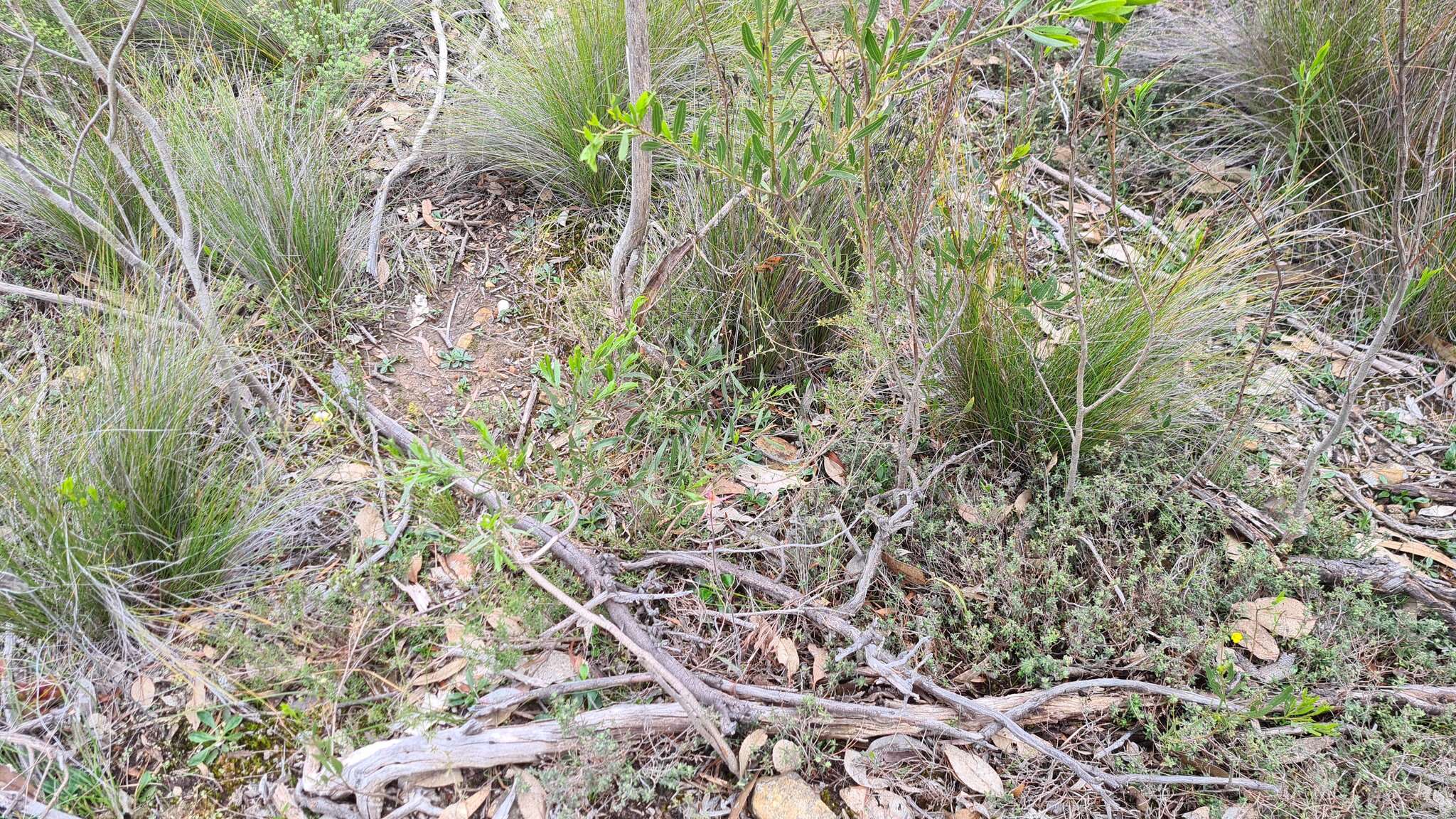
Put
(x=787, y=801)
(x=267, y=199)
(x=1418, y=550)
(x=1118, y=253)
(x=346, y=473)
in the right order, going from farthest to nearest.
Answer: (x=1118, y=253)
(x=267, y=199)
(x=346, y=473)
(x=1418, y=550)
(x=787, y=801)

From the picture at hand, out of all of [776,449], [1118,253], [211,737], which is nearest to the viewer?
[211,737]

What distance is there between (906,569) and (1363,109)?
8.60ft

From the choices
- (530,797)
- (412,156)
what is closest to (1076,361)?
(530,797)

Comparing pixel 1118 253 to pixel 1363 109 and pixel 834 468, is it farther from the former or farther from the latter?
pixel 834 468

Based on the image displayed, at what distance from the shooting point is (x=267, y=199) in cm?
284

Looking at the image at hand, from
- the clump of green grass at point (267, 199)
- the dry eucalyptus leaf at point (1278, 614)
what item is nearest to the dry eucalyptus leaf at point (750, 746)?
the dry eucalyptus leaf at point (1278, 614)

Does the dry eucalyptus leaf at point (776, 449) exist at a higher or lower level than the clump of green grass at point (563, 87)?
lower

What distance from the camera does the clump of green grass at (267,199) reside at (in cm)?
283

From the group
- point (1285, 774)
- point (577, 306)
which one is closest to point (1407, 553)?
point (1285, 774)

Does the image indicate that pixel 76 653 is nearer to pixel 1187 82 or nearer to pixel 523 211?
pixel 523 211

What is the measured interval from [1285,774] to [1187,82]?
2.99m

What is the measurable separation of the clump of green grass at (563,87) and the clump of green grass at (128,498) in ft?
4.55

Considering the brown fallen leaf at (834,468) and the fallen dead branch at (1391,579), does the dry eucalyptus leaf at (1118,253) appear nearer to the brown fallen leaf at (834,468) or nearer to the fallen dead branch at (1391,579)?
the fallen dead branch at (1391,579)

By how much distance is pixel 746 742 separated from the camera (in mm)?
1924
